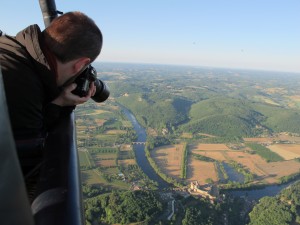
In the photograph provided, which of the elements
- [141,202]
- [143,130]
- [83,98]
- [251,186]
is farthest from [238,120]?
[83,98]

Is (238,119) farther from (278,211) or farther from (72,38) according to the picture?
(72,38)

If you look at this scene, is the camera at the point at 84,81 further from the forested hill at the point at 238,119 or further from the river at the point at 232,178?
the forested hill at the point at 238,119

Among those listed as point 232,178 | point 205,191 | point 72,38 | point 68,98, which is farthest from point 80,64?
point 232,178

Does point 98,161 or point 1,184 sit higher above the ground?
point 1,184

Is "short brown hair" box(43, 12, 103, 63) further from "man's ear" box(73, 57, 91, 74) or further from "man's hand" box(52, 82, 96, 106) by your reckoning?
"man's hand" box(52, 82, 96, 106)

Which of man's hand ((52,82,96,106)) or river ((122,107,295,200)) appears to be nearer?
man's hand ((52,82,96,106))

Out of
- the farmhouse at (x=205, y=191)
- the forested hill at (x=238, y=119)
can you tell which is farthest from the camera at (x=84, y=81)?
the forested hill at (x=238, y=119)

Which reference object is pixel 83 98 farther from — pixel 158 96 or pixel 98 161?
pixel 158 96

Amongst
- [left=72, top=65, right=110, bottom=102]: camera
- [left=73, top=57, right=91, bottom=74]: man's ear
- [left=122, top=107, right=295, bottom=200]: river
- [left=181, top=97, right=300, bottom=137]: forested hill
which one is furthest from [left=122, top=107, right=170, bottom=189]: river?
[left=73, top=57, right=91, bottom=74]: man's ear
